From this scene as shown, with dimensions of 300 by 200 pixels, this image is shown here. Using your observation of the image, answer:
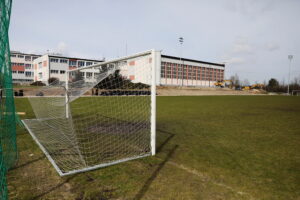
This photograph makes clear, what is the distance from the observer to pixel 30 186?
252cm

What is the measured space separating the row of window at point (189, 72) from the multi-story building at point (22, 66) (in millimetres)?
38192

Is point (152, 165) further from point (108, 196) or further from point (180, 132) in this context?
point (180, 132)

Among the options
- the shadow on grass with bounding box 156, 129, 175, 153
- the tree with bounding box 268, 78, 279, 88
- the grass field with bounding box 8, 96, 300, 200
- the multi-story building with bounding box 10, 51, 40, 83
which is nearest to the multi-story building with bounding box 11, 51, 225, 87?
the multi-story building with bounding box 10, 51, 40, 83

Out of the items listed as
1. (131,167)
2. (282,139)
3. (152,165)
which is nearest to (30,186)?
(131,167)

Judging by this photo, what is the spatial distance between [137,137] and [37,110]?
18.7 ft

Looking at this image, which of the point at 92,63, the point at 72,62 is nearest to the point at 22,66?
the point at 72,62

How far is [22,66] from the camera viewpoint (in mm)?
52375

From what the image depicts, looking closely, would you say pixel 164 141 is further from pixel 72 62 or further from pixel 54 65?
pixel 72 62

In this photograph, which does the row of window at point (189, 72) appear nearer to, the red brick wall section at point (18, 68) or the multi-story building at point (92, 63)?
the multi-story building at point (92, 63)

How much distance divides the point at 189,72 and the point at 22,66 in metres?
50.0

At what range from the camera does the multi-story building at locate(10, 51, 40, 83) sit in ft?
168

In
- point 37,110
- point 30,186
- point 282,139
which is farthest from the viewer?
point 37,110

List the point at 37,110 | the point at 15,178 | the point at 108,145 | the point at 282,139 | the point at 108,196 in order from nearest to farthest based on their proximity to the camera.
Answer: the point at 108,196 < the point at 15,178 < the point at 108,145 < the point at 282,139 < the point at 37,110

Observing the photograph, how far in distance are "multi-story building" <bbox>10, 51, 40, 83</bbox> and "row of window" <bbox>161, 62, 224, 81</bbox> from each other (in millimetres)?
38192
